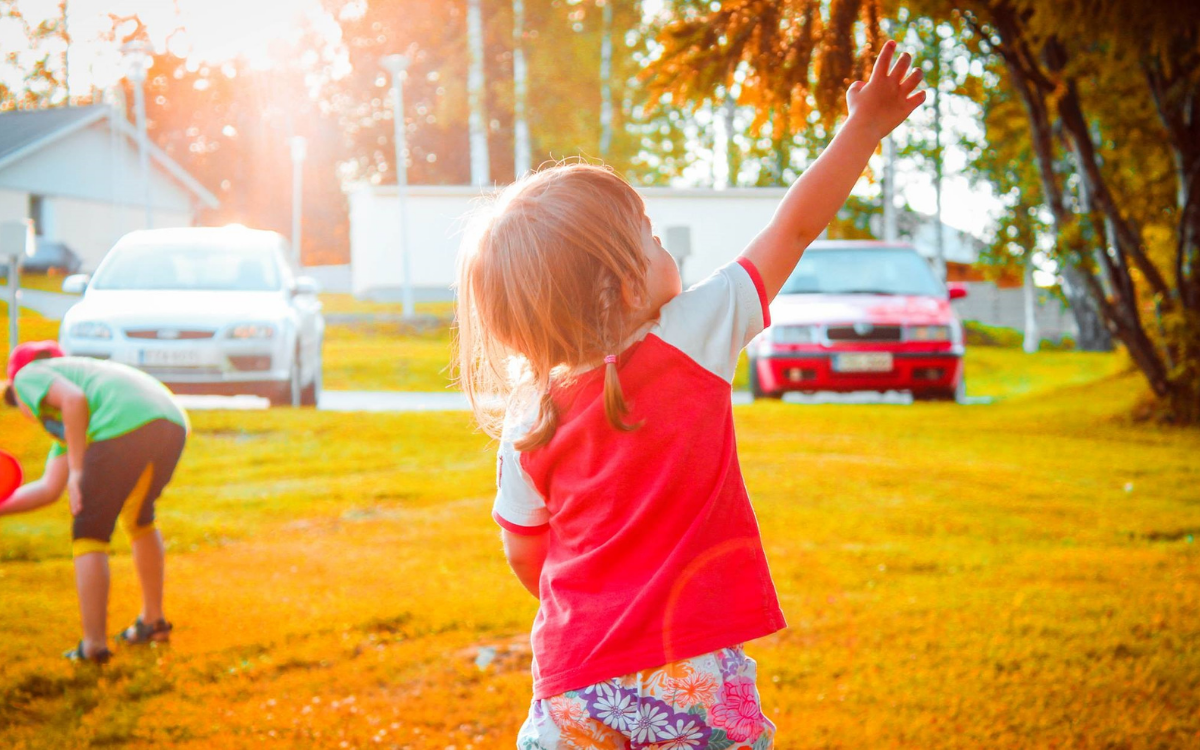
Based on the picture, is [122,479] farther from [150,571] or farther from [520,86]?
[520,86]

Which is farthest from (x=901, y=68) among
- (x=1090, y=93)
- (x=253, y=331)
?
(x=253, y=331)

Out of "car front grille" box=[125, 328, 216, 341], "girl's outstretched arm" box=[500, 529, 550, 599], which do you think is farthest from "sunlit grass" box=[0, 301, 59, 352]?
"girl's outstretched arm" box=[500, 529, 550, 599]

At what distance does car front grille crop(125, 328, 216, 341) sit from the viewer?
32.0 ft

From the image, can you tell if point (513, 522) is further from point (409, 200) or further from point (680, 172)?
point (680, 172)

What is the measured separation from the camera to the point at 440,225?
28812mm

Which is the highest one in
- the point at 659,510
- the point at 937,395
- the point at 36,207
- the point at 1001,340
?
the point at 36,207

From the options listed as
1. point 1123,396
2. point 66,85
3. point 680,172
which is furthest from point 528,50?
point 66,85

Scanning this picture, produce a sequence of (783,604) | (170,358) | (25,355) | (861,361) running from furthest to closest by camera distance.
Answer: (861,361)
(170,358)
(783,604)
(25,355)

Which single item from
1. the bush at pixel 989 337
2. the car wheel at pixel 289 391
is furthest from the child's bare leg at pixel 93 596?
the bush at pixel 989 337

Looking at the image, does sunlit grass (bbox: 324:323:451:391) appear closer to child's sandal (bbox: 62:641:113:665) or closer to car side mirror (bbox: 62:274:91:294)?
car side mirror (bbox: 62:274:91:294)

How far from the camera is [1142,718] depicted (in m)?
3.32

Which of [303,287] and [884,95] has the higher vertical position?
[884,95]

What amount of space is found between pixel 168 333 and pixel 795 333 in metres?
5.91

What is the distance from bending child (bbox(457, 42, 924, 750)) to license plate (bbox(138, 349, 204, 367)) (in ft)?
28.9
